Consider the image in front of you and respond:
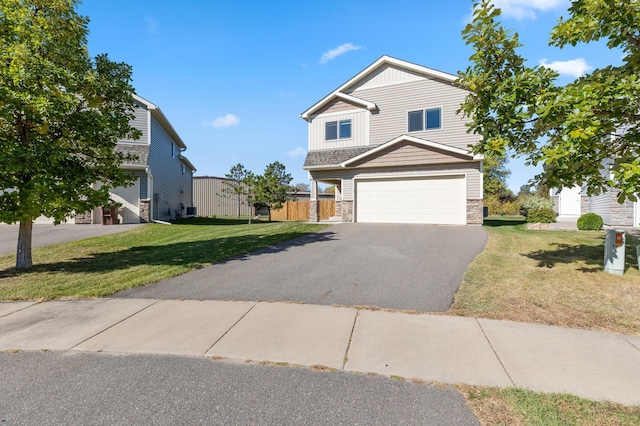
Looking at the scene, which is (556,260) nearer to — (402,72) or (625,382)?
(625,382)

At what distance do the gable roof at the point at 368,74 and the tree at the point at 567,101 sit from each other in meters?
9.60

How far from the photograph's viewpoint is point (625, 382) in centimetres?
304

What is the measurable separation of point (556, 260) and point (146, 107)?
20.7 metres

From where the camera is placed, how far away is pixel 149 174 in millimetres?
18031

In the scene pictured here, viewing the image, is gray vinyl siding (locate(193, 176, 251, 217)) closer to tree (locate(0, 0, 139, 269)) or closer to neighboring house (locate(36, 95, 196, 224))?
neighboring house (locate(36, 95, 196, 224))

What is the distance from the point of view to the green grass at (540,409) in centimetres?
252

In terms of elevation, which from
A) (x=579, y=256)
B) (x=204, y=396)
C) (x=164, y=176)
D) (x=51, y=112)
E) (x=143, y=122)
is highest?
(x=143, y=122)

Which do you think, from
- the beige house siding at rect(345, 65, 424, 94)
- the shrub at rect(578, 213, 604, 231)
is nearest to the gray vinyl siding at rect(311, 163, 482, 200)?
the shrub at rect(578, 213, 604, 231)

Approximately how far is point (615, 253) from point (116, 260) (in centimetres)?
1219

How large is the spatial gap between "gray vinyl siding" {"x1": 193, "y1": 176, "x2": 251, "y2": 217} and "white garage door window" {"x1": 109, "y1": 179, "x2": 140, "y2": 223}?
16705 millimetres

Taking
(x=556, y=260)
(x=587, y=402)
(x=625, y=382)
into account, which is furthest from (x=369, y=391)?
(x=556, y=260)

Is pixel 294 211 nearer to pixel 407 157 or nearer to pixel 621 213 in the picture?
pixel 407 157

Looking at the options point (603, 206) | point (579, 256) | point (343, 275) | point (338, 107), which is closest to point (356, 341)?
point (343, 275)

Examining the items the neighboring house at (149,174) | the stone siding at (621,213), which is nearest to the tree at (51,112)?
the neighboring house at (149,174)
